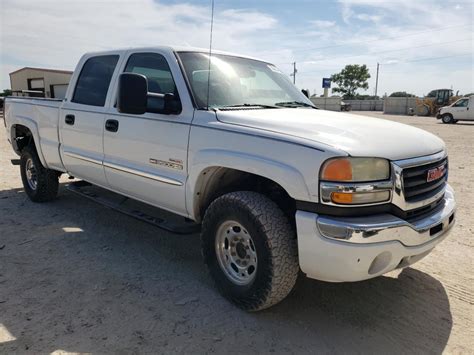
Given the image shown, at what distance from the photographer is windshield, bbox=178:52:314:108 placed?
11.4 ft

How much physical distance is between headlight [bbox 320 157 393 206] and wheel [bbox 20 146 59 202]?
441 cm

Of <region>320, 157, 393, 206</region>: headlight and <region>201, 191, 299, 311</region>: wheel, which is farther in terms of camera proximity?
<region>201, 191, 299, 311</region>: wheel

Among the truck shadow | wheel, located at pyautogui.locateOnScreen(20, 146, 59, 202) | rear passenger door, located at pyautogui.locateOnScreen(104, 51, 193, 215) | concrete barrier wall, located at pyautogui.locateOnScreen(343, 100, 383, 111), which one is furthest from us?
concrete barrier wall, located at pyautogui.locateOnScreen(343, 100, 383, 111)

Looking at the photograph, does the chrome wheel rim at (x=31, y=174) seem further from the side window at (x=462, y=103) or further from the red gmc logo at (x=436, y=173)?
the side window at (x=462, y=103)

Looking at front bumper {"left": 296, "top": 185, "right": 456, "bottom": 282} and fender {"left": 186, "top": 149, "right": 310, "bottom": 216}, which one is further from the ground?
fender {"left": 186, "top": 149, "right": 310, "bottom": 216}

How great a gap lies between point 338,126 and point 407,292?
5.04 feet

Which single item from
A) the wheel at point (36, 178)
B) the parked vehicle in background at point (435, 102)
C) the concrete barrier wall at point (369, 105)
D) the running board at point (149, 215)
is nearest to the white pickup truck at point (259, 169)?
the running board at point (149, 215)

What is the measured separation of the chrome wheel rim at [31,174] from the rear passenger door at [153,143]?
2182mm

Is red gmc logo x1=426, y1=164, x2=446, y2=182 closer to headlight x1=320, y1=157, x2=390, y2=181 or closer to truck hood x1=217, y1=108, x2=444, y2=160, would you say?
truck hood x1=217, y1=108, x2=444, y2=160

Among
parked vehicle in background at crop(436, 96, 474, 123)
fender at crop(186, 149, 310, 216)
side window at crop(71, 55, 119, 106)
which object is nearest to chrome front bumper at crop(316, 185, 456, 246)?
fender at crop(186, 149, 310, 216)

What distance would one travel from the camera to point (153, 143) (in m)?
3.61

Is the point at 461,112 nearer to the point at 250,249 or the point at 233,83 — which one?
the point at 233,83

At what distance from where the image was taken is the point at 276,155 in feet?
8.86

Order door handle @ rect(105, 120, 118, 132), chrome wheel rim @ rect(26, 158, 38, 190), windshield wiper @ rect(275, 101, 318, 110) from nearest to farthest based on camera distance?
windshield wiper @ rect(275, 101, 318, 110) → door handle @ rect(105, 120, 118, 132) → chrome wheel rim @ rect(26, 158, 38, 190)
